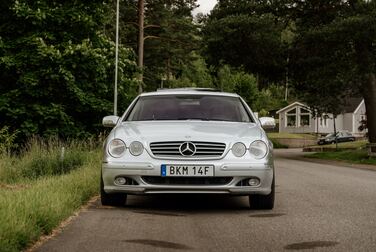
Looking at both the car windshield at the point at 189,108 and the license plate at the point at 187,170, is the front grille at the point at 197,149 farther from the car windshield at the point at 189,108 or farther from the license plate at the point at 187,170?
the car windshield at the point at 189,108

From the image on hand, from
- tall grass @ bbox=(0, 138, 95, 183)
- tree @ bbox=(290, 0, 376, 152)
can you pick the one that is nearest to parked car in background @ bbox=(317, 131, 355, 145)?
tree @ bbox=(290, 0, 376, 152)

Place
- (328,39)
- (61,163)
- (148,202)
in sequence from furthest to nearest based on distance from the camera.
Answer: (328,39) < (61,163) < (148,202)

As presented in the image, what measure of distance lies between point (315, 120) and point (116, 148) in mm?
80477

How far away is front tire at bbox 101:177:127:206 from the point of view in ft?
27.1

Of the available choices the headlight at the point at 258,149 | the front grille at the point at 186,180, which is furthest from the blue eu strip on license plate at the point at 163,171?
the headlight at the point at 258,149

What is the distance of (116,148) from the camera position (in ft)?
26.2

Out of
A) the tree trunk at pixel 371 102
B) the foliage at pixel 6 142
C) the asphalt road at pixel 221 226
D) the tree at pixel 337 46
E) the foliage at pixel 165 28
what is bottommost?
the asphalt road at pixel 221 226

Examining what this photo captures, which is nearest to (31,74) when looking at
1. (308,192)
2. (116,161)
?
(308,192)

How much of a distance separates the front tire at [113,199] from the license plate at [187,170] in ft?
3.05

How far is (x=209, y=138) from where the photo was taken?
7832mm

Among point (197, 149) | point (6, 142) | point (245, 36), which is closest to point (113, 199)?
point (197, 149)

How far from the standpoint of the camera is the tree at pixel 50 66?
80.8ft

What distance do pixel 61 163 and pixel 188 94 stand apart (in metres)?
7.32

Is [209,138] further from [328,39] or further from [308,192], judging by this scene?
[328,39]
